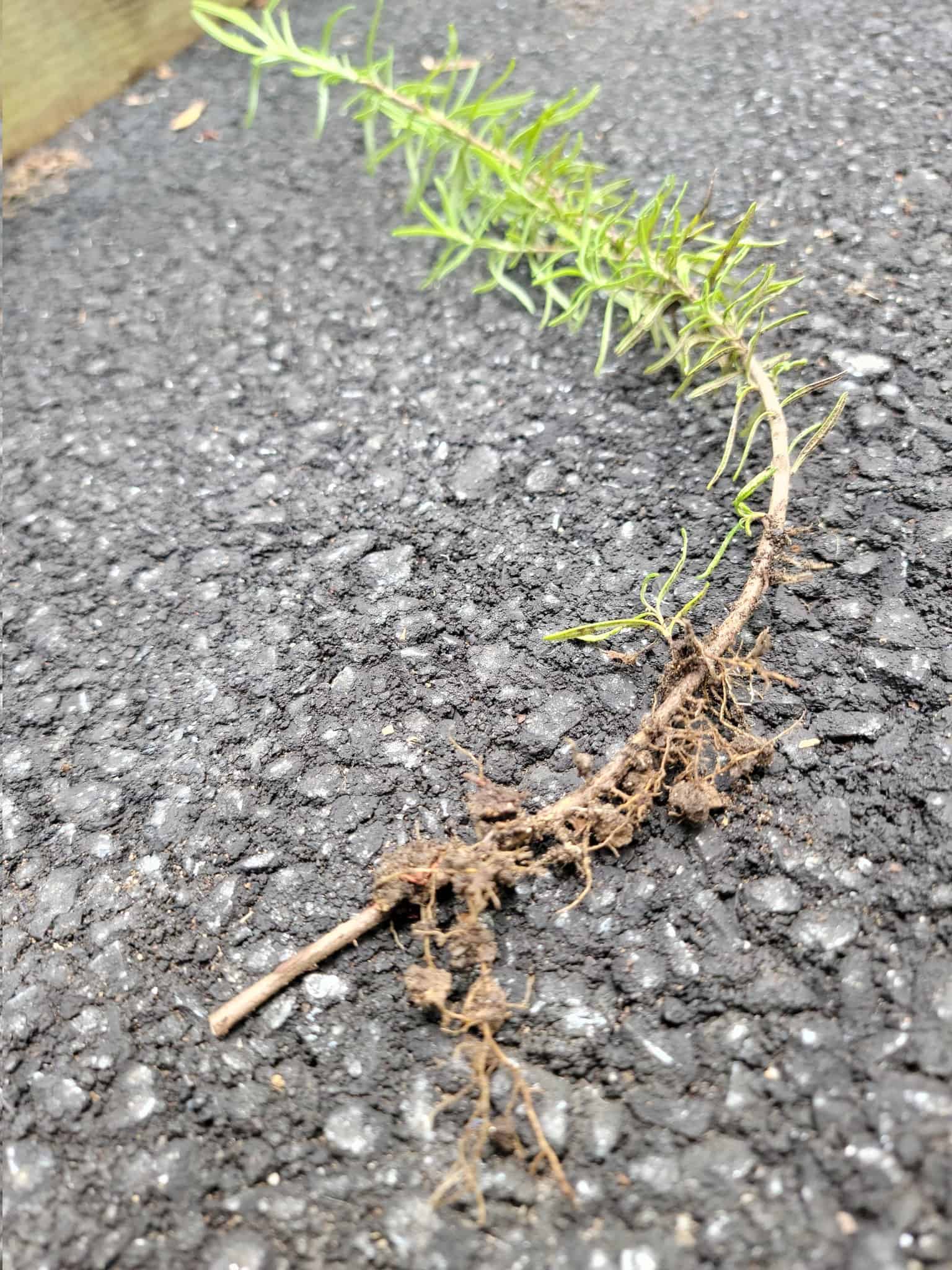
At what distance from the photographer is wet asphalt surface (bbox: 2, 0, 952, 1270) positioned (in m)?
0.83

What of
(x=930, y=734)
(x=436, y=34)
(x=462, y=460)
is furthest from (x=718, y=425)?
(x=436, y=34)

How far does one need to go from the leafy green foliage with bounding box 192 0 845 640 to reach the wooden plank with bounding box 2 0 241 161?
854mm

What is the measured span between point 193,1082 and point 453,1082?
28 centimetres

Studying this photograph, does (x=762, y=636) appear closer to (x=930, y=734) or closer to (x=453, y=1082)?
(x=930, y=734)

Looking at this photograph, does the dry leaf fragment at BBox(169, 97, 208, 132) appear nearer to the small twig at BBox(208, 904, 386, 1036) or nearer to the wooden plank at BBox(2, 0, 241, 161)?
the wooden plank at BBox(2, 0, 241, 161)

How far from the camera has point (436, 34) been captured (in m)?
2.26

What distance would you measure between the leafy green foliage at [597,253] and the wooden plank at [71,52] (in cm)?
85

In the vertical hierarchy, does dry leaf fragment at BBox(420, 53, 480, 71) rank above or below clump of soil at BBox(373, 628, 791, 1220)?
above

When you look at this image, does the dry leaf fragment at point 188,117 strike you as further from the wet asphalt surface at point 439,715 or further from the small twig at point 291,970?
the small twig at point 291,970

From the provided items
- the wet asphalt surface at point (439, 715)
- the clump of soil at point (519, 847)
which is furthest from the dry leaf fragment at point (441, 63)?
the clump of soil at point (519, 847)

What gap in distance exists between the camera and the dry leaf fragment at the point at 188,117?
2.19 metres

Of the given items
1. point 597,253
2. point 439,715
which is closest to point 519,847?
point 439,715

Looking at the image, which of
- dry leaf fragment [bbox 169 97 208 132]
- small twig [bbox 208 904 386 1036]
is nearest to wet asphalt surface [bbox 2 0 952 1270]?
small twig [bbox 208 904 386 1036]

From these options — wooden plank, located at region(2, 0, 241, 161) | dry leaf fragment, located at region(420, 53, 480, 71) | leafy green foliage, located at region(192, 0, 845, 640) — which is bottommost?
leafy green foliage, located at region(192, 0, 845, 640)
